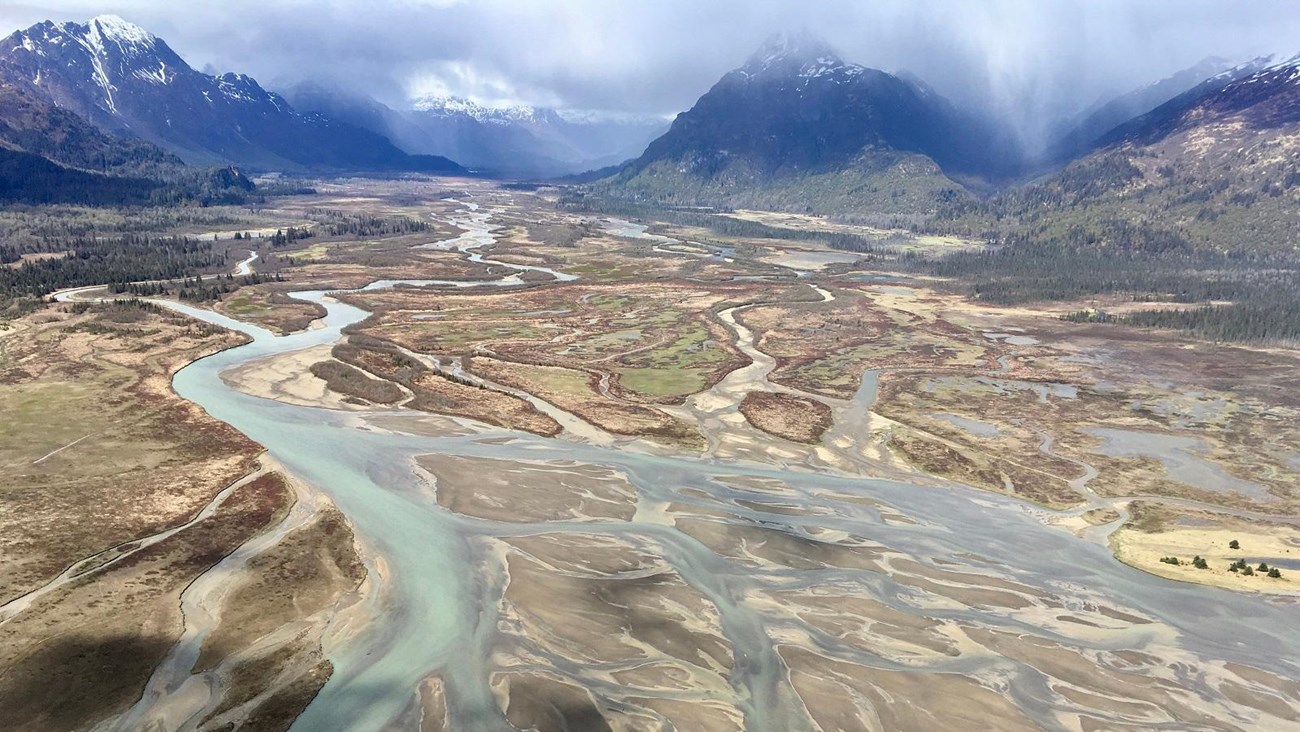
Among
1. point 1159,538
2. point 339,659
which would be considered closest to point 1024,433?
point 1159,538

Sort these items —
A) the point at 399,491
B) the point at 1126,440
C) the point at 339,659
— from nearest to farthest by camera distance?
the point at 339,659
the point at 399,491
the point at 1126,440

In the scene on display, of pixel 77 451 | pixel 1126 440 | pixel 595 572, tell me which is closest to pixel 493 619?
pixel 595 572

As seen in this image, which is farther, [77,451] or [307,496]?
[77,451]

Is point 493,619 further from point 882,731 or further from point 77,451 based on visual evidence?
point 77,451

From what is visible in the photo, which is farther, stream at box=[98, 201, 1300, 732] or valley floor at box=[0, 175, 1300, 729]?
stream at box=[98, 201, 1300, 732]

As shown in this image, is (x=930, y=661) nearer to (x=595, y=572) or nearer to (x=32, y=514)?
(x=595, y=572)

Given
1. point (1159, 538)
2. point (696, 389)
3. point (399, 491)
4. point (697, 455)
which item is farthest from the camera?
point (696, 389)

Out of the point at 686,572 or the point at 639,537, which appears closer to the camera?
the point at 686,572

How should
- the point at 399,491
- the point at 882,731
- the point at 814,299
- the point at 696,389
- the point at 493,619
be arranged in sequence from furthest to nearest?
the point at 814,299 → the point at 696,389 → the point at 399,491 → the point at 493,619 → the point at 882,731

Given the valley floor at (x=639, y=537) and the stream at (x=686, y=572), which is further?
the stream at (x=686, y=572)
